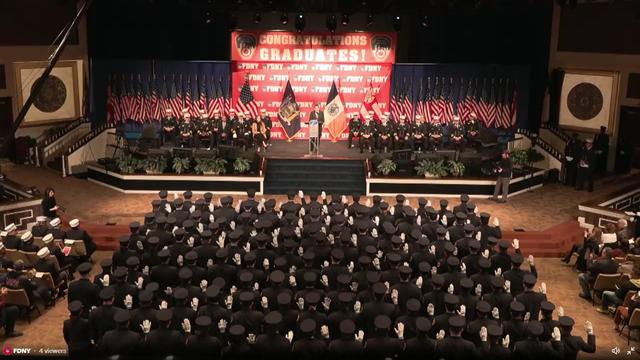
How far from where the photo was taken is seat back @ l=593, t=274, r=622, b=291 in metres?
14.4

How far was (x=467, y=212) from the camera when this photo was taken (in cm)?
1591

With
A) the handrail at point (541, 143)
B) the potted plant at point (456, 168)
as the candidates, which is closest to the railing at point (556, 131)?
the handrail at point (541, 143)

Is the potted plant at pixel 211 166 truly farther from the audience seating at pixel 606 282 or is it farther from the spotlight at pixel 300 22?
the audience seating at pixel 606 282

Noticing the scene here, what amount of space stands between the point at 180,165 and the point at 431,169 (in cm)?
772

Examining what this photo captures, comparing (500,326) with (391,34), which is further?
(391,34)

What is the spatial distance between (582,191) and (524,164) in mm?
2097

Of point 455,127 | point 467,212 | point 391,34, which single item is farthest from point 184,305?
point 391,34

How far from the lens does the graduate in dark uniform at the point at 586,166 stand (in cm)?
2155

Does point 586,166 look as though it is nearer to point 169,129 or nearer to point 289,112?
point 289,112

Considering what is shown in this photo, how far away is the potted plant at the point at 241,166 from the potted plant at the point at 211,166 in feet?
1.11

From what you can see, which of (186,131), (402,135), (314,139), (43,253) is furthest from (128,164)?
(402,135)

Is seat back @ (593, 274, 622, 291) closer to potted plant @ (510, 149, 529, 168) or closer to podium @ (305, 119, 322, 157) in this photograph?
potted plant @ (510, 149, 529, 168)

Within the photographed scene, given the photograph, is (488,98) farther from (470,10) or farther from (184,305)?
(184,305)

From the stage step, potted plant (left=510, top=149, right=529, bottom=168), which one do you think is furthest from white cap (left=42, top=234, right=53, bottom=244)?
potted plant (left=510, top=149, right=529, bottom=168)
